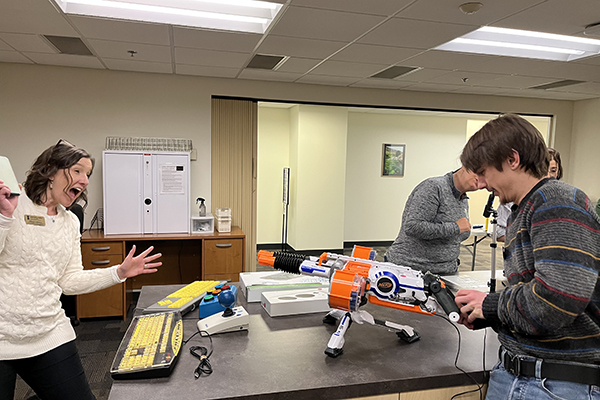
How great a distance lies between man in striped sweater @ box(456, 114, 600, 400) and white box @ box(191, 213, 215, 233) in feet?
11.6

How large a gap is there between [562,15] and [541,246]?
7.65 feet

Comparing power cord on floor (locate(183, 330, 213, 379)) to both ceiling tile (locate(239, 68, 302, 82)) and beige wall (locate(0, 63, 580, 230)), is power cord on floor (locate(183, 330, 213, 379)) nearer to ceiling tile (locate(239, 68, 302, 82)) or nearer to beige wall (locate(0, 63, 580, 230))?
ceiling tile (locate(239, 68, 302, 82))

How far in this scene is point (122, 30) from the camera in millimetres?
3055

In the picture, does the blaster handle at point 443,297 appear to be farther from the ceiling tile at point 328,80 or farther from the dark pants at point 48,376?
the ceiling tile at point 328,80

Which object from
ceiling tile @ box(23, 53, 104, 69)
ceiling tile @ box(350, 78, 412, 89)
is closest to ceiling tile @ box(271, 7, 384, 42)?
ceiling tile @ box(350, 78, 412, 89)

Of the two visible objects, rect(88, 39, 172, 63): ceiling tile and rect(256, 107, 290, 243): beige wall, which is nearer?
rect(88, 39, 172, 63): ceiling tile

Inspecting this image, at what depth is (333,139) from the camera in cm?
678

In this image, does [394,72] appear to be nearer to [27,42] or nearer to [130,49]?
[130,49]

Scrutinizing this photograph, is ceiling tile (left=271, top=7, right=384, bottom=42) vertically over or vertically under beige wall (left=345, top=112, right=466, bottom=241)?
over

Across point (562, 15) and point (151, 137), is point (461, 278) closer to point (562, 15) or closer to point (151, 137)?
point (562, 15)

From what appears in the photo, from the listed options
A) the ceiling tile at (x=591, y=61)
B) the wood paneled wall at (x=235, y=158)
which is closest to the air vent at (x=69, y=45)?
the wood paneled wall at (x=235, y=158)

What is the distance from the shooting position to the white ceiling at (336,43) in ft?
8.48

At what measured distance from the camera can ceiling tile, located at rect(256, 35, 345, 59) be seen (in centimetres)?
322

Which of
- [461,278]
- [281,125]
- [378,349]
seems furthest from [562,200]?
[281,125]
